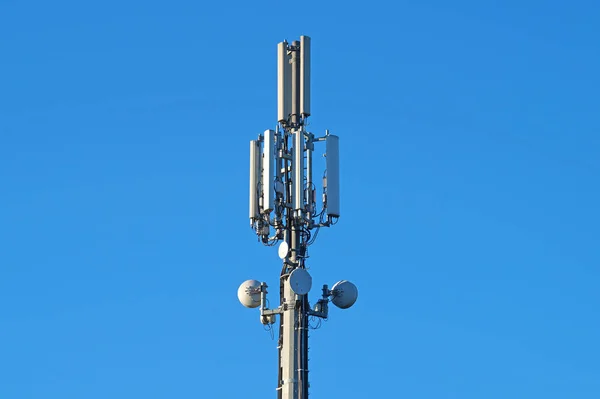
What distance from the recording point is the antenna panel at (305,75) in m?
73.7

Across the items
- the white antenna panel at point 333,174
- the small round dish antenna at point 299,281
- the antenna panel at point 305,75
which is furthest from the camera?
the antenna panel at point 305,75

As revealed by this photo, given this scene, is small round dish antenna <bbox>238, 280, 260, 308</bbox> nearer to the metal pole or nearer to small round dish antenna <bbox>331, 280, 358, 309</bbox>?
the metal pole

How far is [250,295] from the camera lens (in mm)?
71312

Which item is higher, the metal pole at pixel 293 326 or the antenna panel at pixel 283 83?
the antenna panel at pixel 283 83

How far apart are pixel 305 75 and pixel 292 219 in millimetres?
6481

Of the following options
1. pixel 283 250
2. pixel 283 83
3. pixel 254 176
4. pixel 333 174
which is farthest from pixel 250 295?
pixel 283 83

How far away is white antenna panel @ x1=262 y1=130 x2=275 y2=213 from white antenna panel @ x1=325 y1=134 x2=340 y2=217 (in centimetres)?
224

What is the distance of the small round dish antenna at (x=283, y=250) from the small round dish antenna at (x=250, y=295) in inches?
59.3

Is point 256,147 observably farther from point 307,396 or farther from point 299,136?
point 307,396

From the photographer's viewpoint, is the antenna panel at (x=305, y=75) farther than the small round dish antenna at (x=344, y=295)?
Yes

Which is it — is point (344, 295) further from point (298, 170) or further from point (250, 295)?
point (298, 170)

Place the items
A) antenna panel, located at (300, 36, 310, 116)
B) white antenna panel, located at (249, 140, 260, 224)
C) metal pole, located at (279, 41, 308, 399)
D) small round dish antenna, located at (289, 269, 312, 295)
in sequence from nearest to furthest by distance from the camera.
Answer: metal pole, located at (279, 41, 308, 399) < small round dish antenna, located at (289, 269, 312, 295) < white antenna panel, located at (249, 140, 260, 224) < antenna panel, located at (300, 36, 310, 116)

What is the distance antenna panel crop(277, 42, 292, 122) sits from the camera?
7375cm

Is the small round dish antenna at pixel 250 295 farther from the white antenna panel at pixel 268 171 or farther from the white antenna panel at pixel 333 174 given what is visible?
the white antenna panel at pixel 333 174
